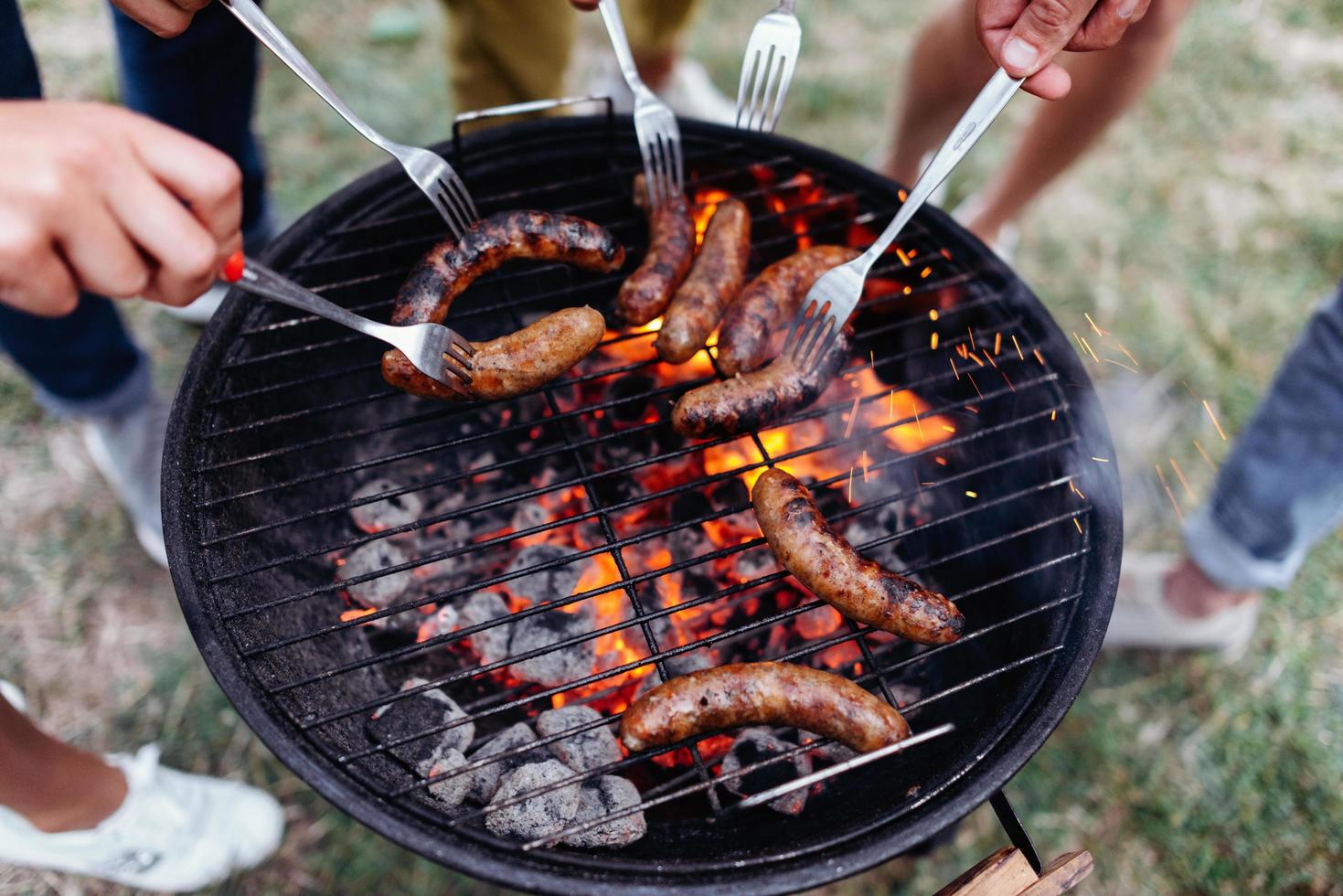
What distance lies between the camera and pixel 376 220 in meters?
2.49

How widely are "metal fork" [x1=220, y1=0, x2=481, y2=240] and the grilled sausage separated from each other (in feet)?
1.57

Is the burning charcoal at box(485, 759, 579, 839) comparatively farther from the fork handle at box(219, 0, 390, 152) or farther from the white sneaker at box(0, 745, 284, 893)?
the fork handle at box(219, 0, 390, 152)

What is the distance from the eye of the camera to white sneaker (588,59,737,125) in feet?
15.7

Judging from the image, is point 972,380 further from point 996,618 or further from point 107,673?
point 107,673

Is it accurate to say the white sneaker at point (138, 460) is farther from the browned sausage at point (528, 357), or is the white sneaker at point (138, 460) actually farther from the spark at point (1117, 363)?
the spark at point (1117, 363)

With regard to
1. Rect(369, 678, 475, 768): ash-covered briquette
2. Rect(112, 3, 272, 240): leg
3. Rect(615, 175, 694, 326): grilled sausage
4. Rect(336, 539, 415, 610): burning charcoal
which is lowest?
Rect(369, 678, 475, 768): ash-covered briquette

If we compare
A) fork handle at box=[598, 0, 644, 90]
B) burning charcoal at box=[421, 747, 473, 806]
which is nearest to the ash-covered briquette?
burning charcoal at box=[421, 747, 473, 806]

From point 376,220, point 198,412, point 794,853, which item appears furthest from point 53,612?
point 794,853

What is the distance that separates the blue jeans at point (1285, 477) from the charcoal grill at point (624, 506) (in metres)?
1.03

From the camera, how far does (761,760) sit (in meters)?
2.15

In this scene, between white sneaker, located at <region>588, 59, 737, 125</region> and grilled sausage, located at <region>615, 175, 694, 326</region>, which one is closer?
grilled sausage, located at <region>615, 175, 694, 326</region>

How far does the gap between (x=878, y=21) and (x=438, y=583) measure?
4861 millimetres

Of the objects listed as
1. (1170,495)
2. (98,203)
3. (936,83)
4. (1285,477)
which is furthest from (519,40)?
(1170,495)

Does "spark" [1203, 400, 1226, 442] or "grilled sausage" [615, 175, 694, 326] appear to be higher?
"grilled sausage" [615, 175, 694, 326]
